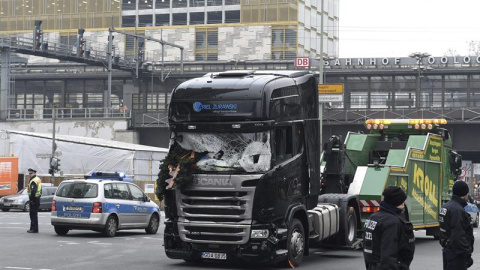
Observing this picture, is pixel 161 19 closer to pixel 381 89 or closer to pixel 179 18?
pixel 179 18

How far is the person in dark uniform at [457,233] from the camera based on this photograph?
10.3 m

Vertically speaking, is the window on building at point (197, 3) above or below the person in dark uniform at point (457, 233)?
above

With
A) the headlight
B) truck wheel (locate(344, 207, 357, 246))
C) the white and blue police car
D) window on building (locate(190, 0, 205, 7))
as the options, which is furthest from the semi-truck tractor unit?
window on building (locate(190, 0, 205, 7))

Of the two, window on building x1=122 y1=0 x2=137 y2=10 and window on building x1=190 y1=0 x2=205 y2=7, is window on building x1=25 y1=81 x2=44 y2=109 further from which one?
window on building x1=190 y1=0 x2=205 y2=7

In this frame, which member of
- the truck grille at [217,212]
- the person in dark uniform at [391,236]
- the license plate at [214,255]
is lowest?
the license plate at [214,255]

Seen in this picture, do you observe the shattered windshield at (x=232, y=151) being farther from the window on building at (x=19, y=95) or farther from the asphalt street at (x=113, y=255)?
the window on building at (x=19, y=95)

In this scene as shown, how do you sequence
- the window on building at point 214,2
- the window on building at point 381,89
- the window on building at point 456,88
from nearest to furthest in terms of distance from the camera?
the window on building at point 456,88, the window on building at point 381,89, the window on building at point 214,2

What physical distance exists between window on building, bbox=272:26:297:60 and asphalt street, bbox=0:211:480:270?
2856 inches

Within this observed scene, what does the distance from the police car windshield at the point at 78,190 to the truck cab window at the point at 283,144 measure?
8.93 metres

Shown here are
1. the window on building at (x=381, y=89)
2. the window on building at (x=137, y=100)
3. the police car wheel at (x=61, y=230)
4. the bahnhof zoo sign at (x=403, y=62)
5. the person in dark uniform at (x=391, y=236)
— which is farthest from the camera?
the window on building at (x=137, y=100)

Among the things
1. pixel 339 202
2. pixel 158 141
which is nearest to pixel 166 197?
pixel 339 202

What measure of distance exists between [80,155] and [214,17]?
4584cm

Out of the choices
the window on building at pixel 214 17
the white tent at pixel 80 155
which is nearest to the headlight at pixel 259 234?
the white tent at pixel 80 155

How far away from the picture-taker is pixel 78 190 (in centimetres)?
2383
